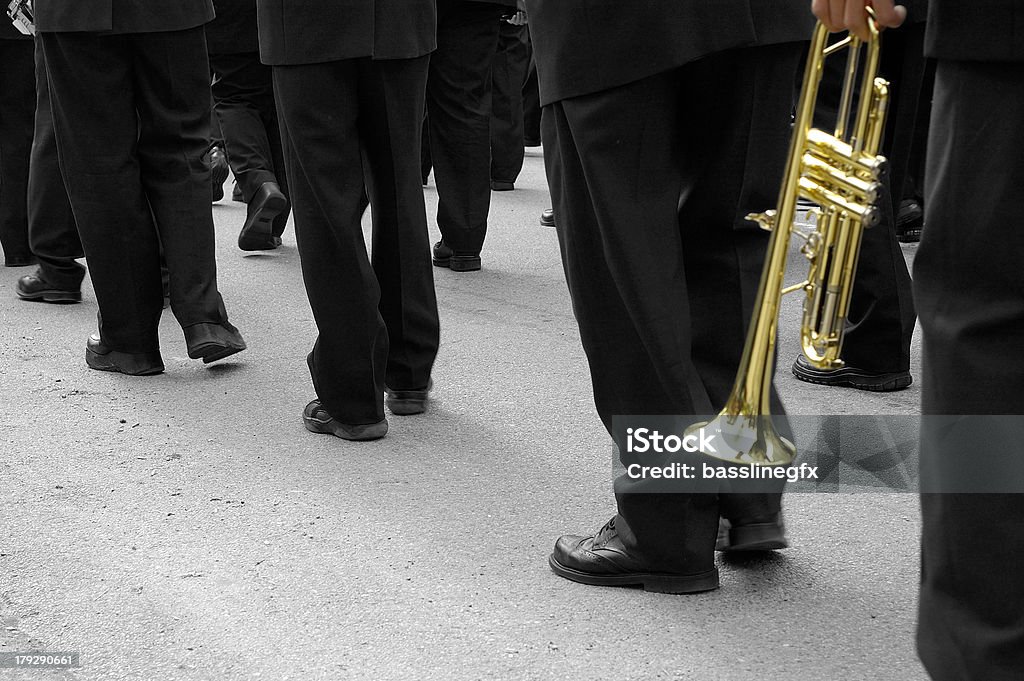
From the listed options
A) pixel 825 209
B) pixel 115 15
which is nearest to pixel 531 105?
pixel 115 15

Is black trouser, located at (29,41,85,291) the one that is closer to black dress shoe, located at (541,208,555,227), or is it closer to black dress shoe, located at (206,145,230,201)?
black dress shoe, located at (206,145,230,201)

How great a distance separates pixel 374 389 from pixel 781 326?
1.75 m

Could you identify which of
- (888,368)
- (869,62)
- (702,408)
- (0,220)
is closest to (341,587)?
(702,408)

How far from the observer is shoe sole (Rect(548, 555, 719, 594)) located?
2.39 m

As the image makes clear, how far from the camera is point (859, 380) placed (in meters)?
3.72

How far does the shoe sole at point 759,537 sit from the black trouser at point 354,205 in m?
1.21

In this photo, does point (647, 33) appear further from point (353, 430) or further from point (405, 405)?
point (405, 405)

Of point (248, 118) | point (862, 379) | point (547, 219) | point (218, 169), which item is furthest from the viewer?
point (218, 169)

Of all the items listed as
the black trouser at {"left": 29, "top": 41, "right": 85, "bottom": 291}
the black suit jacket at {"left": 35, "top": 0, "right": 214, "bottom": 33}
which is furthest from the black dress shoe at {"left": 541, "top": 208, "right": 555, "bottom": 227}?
the black suit jacket at {"left": 35, "top": 0, "right": 214, "bottom": 33}

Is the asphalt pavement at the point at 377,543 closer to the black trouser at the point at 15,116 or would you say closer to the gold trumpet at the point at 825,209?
the gold trumpet at the point at 825,209

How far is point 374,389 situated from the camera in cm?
334

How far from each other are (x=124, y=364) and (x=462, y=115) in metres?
1.91

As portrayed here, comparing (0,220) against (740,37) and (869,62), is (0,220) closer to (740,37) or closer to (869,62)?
(740,37)

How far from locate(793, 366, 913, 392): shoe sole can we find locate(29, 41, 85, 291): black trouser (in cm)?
287
